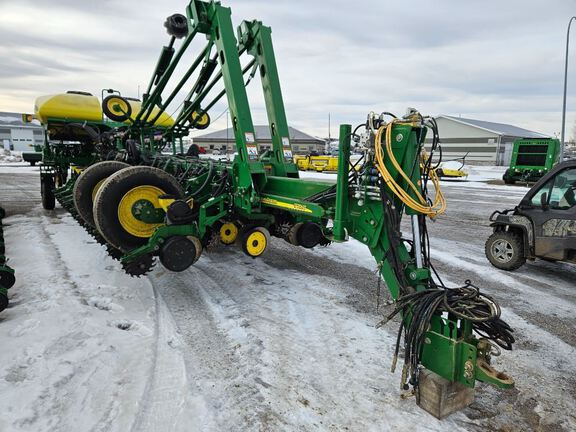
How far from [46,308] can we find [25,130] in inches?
2715

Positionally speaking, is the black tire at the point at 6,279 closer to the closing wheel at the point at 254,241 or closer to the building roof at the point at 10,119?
the closing wheel at the point at 254,241

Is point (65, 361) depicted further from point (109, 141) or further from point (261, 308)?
point (109, 141)

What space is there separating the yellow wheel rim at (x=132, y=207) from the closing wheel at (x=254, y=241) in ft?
3.54

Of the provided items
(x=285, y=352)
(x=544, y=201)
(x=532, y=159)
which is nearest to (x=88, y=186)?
(x=285, y=352)

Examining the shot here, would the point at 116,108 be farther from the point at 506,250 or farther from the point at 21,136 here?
the point at 21,136

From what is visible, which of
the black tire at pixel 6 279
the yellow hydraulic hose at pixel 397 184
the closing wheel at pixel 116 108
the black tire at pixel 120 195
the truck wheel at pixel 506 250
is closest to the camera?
the yellow hydraulic hose at pixel 397 184

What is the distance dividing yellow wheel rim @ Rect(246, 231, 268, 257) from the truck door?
12.7 feet

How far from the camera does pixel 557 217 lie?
5.32 meters

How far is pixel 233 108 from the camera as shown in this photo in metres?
4.39

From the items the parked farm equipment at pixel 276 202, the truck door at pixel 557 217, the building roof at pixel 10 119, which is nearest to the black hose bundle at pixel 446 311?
the parked farm equipment at pixel 276 202

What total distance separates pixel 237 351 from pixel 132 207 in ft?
6.97

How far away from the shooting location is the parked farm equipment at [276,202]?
261 cm

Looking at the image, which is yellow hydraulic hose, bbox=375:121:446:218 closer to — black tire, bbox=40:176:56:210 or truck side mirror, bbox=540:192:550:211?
truck side mirror, bbox=540:192:550:211

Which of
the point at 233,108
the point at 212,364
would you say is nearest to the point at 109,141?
the point at 233,108
